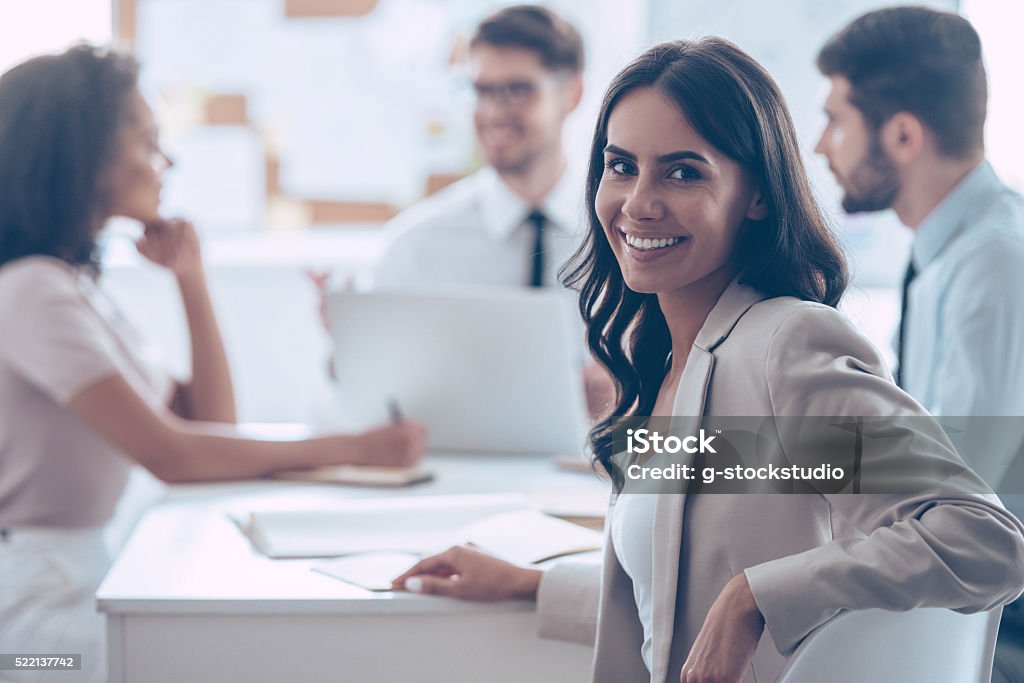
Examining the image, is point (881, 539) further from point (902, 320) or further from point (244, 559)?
point (902, 320)

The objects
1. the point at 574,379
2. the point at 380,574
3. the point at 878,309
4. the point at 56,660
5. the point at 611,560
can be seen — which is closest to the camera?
the point at 611,560

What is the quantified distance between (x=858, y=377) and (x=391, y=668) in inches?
26.4

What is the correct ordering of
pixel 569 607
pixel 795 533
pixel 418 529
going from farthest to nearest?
1. pixel 418 529
2. pixel 569 607
3. pixel 795 533

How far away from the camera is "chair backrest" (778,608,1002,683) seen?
0.91m

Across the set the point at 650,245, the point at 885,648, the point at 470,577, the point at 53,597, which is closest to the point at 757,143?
the point at 650,245

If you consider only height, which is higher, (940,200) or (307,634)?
(940,200)

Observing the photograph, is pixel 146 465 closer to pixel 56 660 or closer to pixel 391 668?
pixel 56 660

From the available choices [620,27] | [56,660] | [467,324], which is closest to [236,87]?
[620,27]

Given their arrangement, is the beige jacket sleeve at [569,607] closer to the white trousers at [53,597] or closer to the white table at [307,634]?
the white table at [307,634]

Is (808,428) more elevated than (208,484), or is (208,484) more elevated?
(808,428)

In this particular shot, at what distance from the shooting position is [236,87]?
3.70 metres

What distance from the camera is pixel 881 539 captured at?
84 cm

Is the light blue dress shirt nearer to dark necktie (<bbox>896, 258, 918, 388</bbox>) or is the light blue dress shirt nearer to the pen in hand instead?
dark necktie (<bbox>896, 258, 918, 388</bbox>)

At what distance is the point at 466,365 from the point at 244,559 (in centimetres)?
62
